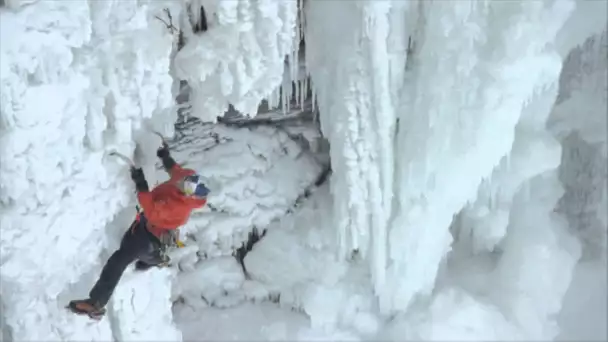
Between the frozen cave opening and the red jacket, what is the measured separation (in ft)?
0.53

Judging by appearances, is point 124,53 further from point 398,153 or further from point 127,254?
point 398,153

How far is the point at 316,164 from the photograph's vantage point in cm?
279

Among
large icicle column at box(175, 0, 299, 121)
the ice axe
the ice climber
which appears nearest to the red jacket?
the ice climber

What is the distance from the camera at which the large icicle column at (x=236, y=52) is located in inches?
70.2

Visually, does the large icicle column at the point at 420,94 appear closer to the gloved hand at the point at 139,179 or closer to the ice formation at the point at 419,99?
the ice formation at the point at 419,99

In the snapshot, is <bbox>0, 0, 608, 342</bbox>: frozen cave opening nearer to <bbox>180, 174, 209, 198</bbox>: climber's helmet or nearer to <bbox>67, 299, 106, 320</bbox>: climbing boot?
<bbox>67, 299, 106, 320</bbox>: climbing boot

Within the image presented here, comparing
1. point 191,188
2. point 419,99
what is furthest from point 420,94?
point 191,188

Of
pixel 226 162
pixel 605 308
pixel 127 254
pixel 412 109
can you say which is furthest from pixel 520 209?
pixel 127 254

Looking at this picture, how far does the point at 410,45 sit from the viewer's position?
208 cm

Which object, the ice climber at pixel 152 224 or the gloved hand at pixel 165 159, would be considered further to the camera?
the gloved hand at pixel 165 159

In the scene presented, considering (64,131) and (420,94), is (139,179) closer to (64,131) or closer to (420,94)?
(64,131)

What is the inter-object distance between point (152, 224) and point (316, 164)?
99 cm

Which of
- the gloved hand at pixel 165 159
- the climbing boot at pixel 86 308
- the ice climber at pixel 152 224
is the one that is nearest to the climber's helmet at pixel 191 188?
the ice climber at pixel 152 224

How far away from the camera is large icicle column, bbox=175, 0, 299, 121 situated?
5.85 feet
